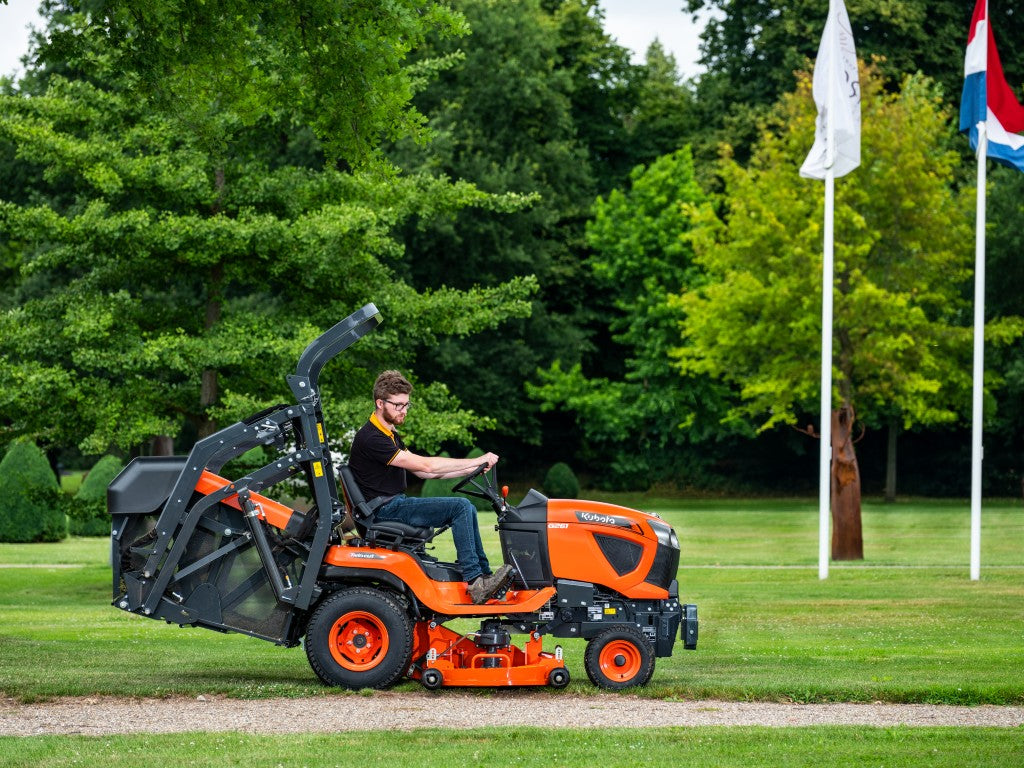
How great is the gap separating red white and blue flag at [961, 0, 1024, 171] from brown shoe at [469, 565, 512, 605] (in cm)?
1445

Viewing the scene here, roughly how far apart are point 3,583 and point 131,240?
18.7ft

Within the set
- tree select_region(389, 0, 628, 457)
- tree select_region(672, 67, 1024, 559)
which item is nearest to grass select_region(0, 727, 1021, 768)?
tree select_region(672, 67, 1024, 559)

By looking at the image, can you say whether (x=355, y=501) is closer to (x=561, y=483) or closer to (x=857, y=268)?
(x=857, y=268)

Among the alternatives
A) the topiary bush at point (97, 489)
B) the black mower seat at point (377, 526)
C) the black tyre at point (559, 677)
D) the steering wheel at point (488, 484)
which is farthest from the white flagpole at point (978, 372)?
the topiary bush at point (97, 489)

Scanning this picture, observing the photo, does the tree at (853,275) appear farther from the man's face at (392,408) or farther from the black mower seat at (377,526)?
the man's face at (392,408)

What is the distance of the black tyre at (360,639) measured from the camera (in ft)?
33.9

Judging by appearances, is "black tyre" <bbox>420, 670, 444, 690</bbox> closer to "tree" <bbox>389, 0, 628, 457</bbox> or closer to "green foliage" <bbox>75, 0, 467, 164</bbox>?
"green foliage" <bbox>75, 0, 467, 164</bbox>

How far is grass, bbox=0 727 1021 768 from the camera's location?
791cm

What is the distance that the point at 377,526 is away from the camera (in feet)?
34.6

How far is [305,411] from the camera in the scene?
10.4 meters

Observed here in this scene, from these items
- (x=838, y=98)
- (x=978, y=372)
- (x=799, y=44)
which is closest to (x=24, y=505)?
(x=838, y=98)

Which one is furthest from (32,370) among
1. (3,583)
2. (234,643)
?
(234,643)

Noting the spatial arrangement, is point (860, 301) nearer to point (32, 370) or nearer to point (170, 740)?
point (32, 370)

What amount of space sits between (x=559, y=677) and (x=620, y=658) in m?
0.46
